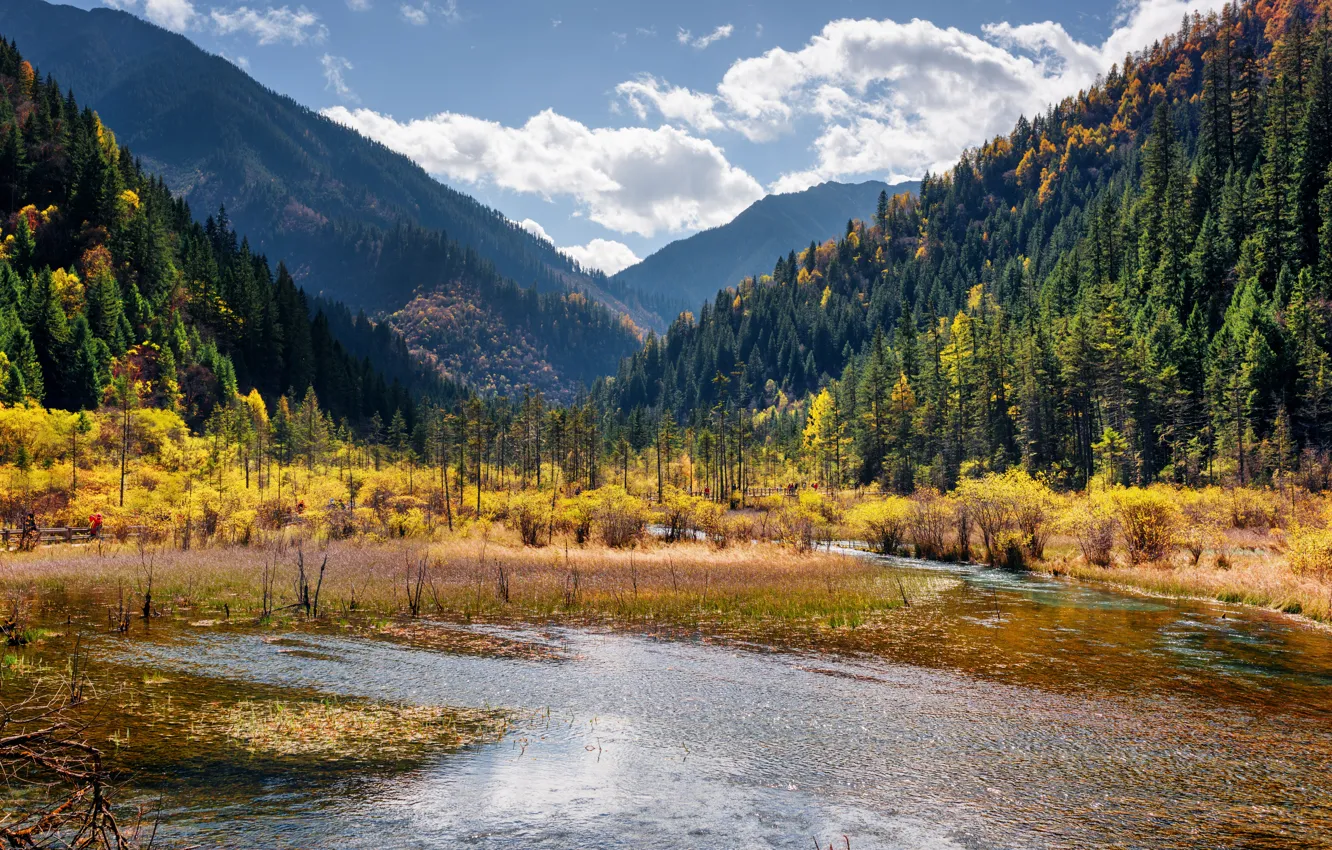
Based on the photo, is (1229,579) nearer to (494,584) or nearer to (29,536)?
(494,584)

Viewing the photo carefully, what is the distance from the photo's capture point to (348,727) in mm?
17109

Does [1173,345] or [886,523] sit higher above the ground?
[1173,345]

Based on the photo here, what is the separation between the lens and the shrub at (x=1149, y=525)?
137 ft

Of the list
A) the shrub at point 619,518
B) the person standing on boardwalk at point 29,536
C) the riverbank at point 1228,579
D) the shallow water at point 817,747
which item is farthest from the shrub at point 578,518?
the person standing on boardwalk at point 29,536

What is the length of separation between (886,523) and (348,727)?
158 feet

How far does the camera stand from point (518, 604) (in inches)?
1332

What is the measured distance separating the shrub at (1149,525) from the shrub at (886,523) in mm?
17316

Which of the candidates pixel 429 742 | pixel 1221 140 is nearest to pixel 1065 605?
pixel 429 742

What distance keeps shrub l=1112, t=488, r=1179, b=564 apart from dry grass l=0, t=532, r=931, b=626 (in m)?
13.5

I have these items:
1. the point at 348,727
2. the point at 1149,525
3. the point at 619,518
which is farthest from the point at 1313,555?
the point at 348,727

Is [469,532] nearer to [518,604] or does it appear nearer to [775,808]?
[518,604]

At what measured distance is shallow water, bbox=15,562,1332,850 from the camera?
12336 millimetres

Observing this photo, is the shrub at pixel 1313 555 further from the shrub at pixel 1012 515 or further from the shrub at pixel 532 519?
the shrub at pixel 532 519

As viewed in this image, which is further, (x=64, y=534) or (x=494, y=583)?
(x=64, y=534)
